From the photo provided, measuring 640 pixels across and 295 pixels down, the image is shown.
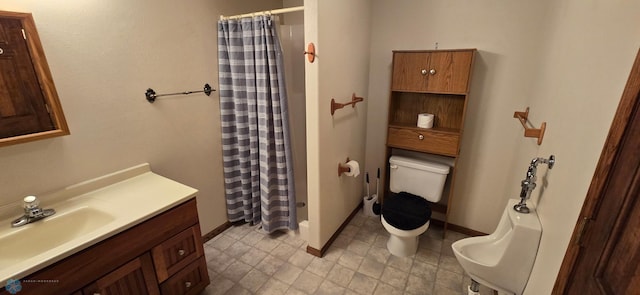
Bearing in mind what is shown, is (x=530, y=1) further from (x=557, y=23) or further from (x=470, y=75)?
(x=470, y=75)

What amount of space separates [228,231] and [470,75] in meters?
2.42

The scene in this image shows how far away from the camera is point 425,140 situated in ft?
7.09

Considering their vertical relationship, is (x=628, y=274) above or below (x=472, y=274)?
above

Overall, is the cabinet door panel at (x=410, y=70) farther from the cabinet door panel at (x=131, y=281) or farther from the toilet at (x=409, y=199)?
the cabinet door panel at (x=131, y=281)

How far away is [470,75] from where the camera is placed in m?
1.88

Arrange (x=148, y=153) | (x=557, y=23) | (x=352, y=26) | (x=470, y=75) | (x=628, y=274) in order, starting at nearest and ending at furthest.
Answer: (x=628, y=274), (x=557, y=23), (x=148, y=153), (x=470, y=75), (x=352, y=26)

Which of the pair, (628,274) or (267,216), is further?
(267,216)

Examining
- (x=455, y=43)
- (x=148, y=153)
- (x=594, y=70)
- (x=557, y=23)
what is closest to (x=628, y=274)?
(x=594, y=70)

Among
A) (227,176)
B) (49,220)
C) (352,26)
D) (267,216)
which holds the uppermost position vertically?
(352,26)

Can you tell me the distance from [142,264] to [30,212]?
1.85ft

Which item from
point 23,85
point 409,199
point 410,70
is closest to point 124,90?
point 23,85

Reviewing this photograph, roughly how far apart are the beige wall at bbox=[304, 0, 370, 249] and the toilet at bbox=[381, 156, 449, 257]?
0.42m

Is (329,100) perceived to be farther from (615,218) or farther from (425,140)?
(615,218)

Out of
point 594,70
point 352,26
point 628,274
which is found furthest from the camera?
point 352,26
